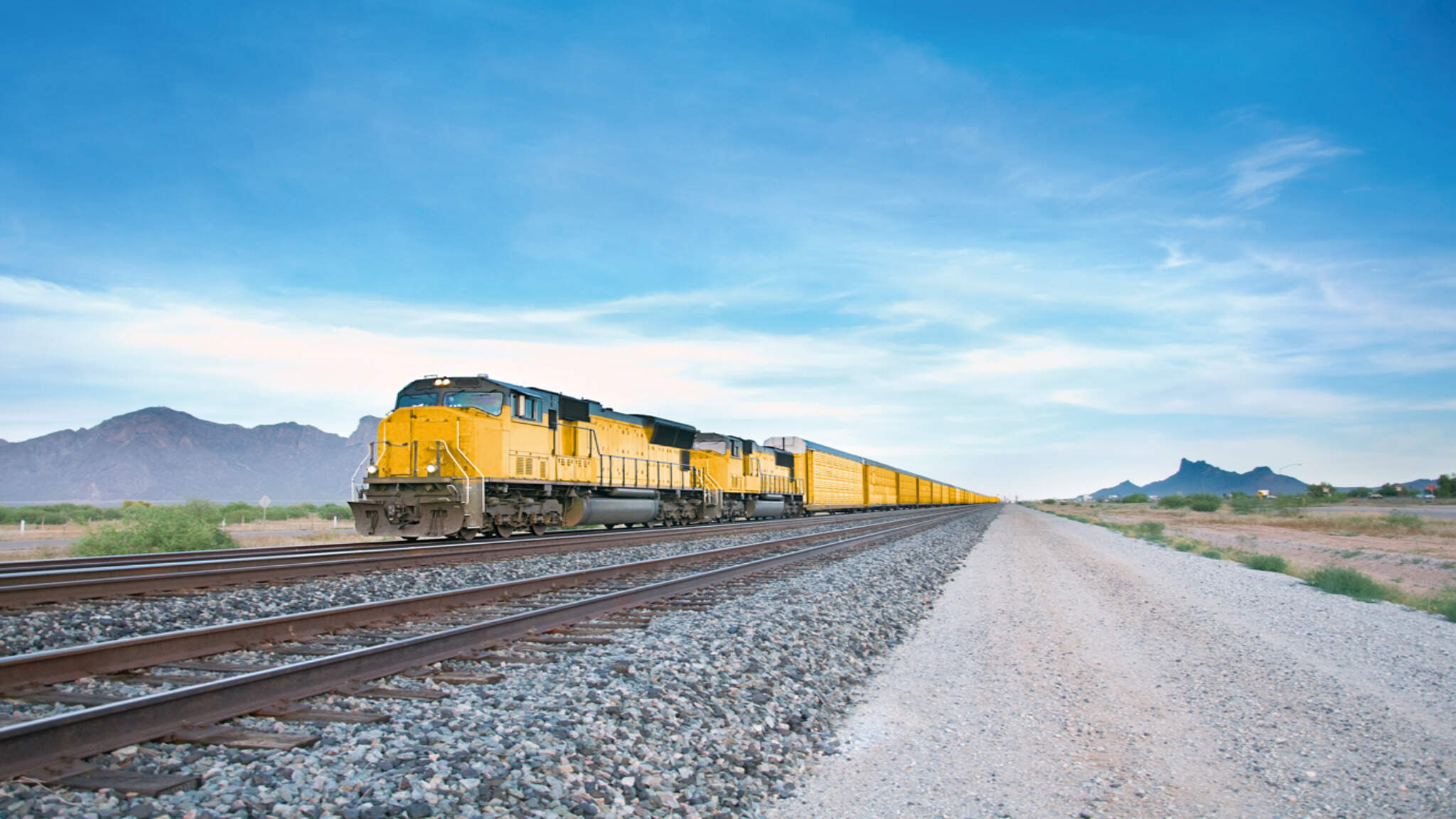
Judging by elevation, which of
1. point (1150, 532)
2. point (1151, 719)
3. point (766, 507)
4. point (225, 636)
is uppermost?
point (766, 507)

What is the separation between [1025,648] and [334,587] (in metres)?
7.46

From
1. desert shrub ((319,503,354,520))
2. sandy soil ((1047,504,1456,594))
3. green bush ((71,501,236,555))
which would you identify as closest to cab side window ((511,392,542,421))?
green bush ((71,501,236,555))

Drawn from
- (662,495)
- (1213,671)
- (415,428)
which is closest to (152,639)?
(1213,671)

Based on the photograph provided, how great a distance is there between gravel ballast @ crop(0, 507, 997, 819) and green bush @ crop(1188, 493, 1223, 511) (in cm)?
8903

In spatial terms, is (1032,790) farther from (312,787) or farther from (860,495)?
(860,495)

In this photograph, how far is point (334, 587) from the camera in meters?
9.32

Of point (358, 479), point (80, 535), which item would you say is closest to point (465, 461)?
point (358, 479)

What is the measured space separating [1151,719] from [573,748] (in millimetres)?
3803

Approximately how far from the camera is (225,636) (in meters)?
5.97

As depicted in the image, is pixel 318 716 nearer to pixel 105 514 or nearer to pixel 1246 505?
pixel 105 514

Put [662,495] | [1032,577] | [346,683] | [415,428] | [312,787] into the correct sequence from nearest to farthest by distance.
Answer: [312,787]
[346,683]
[1032,577]
[415,428]
[662,495]

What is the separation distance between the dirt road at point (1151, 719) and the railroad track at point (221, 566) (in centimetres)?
748

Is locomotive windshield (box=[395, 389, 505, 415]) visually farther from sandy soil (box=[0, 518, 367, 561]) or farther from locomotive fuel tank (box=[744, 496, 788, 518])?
locomotive fuel tank (box=[744, 496, 788, 518])

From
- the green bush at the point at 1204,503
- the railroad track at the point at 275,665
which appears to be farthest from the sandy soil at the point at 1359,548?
the green bush at the point at 1204,503
